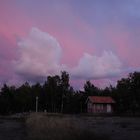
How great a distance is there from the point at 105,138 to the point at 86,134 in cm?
136

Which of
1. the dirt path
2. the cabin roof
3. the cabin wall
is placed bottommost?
the dirt path

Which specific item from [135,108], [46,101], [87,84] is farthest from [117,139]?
[87,84]

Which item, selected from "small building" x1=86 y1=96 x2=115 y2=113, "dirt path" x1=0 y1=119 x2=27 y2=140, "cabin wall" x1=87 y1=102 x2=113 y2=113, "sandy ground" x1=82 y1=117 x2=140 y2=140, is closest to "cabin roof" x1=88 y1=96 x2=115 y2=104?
"small building" x1=86 y1=96 x2=115 y2=113

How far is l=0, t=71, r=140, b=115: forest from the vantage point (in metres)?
105

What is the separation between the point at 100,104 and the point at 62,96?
653 inches

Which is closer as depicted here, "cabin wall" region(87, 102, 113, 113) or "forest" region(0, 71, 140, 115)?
"forest" region(0, 71, 140, 115)

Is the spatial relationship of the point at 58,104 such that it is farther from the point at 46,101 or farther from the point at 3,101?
the point at 3,101

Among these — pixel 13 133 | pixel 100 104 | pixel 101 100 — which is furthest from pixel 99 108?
pixel 13 133

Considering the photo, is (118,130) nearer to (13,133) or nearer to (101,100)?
(13,133)

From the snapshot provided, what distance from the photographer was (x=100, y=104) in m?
113

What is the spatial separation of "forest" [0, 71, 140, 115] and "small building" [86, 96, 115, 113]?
7.12 ft

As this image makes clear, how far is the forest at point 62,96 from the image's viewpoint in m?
105

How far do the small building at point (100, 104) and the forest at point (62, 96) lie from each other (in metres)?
2.17

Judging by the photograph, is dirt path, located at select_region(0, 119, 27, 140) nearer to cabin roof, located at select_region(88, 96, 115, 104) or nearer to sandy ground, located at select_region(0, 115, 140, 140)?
sandy ground, located at select_region(0, 115, 140, 140)
